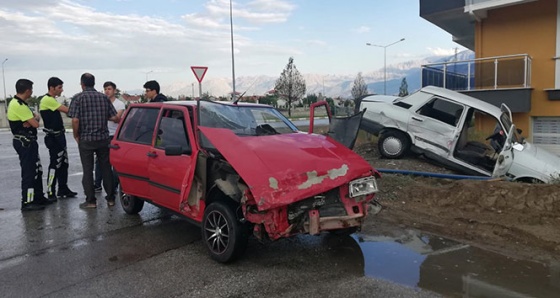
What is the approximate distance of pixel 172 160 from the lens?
5.14m

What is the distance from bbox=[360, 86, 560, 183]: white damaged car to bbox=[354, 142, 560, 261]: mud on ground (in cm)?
175

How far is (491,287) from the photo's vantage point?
404 centimetres

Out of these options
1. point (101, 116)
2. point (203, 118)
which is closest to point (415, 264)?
point (203, 118)

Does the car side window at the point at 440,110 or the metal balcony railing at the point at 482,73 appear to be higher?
the metal balcony railing at the point at 482,73

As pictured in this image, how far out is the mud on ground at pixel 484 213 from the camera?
5.26 metres

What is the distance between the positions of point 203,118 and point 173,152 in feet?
1.87

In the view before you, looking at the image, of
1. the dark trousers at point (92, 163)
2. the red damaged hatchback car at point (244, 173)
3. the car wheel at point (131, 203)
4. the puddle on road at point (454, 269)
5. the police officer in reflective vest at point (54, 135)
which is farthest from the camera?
the police officer in reflective vest at point (54, 135)

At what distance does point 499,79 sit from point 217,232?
36.7 feet

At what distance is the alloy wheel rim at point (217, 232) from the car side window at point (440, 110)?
6.77 meters

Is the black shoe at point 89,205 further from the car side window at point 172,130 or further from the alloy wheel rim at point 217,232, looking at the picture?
the alloy wheel rim at point 217,232

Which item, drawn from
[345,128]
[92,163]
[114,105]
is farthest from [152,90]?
[345,128]

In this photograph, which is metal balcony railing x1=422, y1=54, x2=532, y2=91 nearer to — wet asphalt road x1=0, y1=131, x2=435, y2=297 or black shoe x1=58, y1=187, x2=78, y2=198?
wet asphalt road x1=0, y1=131, x2=435, y2=297

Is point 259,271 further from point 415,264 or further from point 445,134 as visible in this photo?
point 445,134

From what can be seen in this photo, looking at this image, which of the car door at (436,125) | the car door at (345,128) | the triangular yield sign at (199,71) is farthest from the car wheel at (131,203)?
the triangular yield sign at (199,71)
